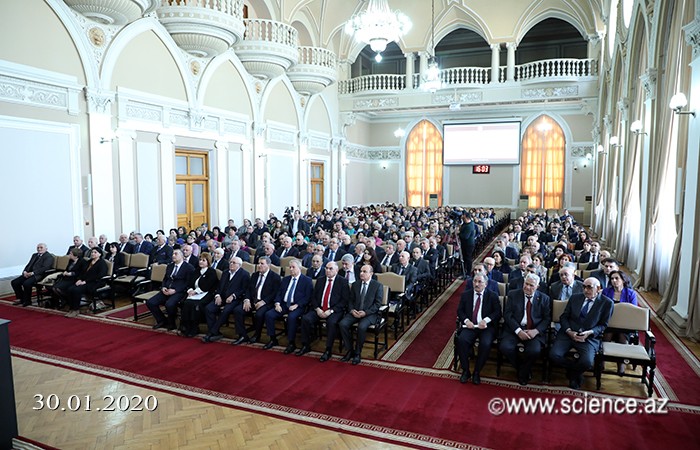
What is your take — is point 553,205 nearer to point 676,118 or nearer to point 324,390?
point 676,118

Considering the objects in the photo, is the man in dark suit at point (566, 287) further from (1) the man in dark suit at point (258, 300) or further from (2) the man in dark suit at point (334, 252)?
(2) the man in dark suit at point (334, 252)

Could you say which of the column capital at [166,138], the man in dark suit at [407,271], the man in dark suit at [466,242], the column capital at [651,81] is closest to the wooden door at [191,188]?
the column capital at [166,138]

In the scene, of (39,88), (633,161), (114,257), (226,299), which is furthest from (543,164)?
(39,88)

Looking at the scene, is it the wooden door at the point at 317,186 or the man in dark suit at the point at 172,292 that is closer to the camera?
the man in dark suit at the point at 172,292

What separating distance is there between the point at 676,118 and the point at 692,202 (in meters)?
2.01

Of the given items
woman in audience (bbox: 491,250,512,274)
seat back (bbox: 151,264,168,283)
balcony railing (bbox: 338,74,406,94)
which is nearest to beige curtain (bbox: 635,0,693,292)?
woman in audience (bbox: 491,250,512,274)

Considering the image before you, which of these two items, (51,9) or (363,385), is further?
(51,9)

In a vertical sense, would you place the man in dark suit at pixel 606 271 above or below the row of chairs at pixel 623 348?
above

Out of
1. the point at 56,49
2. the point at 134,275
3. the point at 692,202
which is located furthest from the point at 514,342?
the point at 56,49

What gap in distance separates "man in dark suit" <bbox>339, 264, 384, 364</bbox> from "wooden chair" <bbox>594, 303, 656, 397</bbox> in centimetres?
247

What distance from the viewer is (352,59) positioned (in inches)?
837

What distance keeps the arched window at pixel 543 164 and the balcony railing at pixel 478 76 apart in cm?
277

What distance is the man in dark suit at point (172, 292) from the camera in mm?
6945

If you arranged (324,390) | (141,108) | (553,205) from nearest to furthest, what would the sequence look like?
(324,390) → (141,108) → (553,205)
